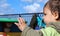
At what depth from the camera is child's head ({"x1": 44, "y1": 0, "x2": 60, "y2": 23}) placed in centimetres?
84

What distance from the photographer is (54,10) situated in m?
0.85

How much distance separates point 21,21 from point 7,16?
0.60 meters

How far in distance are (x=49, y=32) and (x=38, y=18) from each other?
0.63 m

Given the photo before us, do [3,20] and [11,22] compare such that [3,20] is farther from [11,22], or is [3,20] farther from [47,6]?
[47,6]

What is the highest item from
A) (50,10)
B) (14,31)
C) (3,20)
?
(50,10)

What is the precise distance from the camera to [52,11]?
87cm

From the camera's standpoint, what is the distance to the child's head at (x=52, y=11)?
0.84m

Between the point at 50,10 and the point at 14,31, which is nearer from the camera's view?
the point at 50,10

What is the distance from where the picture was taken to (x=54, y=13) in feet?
2.82

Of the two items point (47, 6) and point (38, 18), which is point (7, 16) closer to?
point (38, 18)

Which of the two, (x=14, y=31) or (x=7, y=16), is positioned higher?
(x=7, y=16)

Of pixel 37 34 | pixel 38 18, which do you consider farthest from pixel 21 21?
pixel 38 18

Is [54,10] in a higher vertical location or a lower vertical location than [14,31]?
higher

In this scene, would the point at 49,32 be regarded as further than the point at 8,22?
No
